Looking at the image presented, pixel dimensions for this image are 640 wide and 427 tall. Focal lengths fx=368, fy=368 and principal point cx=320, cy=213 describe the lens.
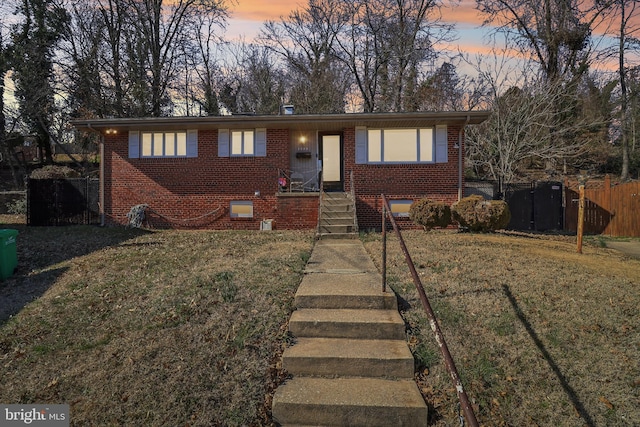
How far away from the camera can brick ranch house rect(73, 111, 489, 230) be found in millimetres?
12289

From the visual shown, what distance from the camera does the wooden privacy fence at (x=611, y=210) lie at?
513 inches

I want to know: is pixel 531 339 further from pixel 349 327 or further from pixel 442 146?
pixel 442 146

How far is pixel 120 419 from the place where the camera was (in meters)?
3.19

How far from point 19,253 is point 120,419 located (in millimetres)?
7728

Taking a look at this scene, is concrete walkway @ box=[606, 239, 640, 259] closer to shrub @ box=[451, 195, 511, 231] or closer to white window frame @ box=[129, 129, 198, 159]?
shrub @ box=[451, 195, 511, 231]

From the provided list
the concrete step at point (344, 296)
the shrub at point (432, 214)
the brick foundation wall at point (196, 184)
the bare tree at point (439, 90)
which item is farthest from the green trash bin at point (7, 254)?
the bare tree at point (439, 90)

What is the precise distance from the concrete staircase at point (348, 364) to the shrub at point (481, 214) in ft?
19.3

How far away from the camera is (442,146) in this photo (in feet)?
40.5

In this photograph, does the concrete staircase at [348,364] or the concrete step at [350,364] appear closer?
the concrete staircase at [348,364]

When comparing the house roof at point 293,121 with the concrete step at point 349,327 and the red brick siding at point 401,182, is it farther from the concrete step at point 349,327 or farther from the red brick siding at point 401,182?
the concrete step at point 349,327

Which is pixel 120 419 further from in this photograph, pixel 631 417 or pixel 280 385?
→ pixel 631 417

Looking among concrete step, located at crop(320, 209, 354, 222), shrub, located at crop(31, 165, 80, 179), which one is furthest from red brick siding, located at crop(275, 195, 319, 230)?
shrub, located at crop(31, 165, 80, 179)

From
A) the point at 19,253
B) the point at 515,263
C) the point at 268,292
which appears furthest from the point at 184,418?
the point at 19,253

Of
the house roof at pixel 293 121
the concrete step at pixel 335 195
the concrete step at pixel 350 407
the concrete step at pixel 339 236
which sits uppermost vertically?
the house roof at pixel 293 121
